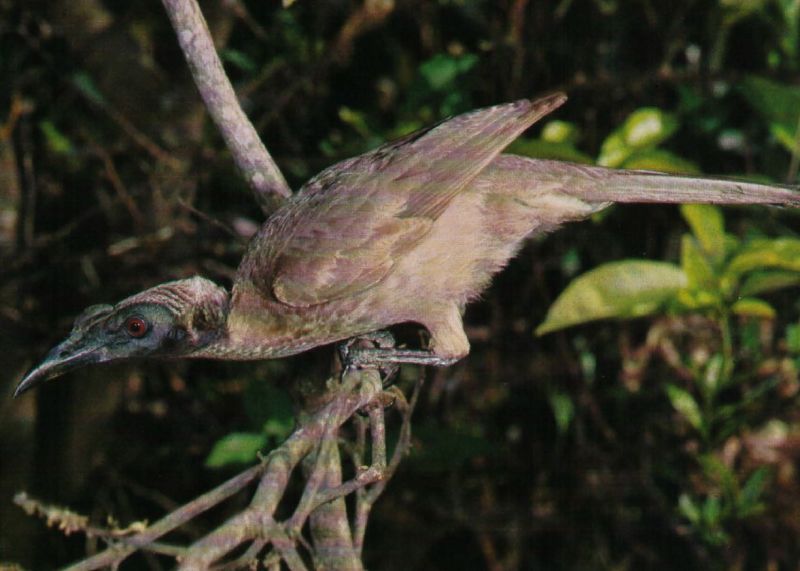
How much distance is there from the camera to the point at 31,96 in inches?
187

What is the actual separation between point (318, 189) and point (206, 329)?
55cm

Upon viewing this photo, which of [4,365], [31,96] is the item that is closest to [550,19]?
[31,96]

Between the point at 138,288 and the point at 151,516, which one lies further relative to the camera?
the point at 151,516

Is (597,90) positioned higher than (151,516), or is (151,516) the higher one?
(597,90)

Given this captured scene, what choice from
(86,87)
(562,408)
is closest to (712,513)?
(562,408)

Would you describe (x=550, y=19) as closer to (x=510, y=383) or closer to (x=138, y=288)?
(x=510, y=383)

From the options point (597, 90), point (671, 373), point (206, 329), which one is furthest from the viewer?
point (671, 373)

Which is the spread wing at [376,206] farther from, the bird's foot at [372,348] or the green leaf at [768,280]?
the green leaf at [768,280]

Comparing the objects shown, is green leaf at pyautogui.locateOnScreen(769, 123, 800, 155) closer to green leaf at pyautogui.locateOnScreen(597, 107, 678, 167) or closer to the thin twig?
green leaf at pyautogui.locateOnScreen(597, 107, 678, 167)

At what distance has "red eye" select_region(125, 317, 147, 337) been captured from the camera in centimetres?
289

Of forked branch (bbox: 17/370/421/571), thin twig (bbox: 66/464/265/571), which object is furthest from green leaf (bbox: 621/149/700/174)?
thin twig (bbox: 66/464/265/571)

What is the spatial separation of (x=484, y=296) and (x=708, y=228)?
4.75 feet

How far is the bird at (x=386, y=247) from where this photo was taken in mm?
3002

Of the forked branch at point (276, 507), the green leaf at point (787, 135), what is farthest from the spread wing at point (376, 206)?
the green leaf at point (787, 135)
